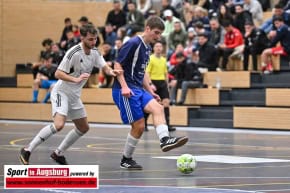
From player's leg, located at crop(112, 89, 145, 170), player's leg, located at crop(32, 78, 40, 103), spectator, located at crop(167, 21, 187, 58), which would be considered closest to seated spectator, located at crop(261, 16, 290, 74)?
spectator, located at crop(167, 21, 187, 58)

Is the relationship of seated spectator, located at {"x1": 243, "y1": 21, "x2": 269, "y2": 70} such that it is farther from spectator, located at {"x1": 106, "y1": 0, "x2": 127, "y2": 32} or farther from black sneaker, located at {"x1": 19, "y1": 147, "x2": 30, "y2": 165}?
black sneaker, located at {"x1": 19, "y1": 147, "x2": 30, "y2": 165}

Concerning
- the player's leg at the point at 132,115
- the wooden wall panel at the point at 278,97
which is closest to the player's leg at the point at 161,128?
the player's leg at the point at 132,115

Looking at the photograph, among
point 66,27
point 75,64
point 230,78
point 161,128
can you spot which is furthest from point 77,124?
point 66,27

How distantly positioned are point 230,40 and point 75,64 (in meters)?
15.5

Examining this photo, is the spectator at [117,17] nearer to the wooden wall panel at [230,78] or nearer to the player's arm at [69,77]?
the wooden wall panel at [230,78]

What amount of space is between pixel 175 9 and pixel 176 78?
18.0 ft

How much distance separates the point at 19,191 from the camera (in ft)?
36.8

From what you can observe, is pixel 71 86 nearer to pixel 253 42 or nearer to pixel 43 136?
pixel 43 136

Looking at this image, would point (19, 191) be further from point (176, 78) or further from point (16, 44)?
point (16, 44)

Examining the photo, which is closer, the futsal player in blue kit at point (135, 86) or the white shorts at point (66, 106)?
the futsal player in blue kit at point (135, 86)

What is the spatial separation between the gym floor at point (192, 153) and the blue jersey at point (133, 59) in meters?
1.43

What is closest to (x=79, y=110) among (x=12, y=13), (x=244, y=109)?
(x=244, y=109)

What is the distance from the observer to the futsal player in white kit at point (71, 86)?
15.1 metres

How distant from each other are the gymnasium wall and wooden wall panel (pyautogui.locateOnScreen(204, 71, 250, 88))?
431 inches
